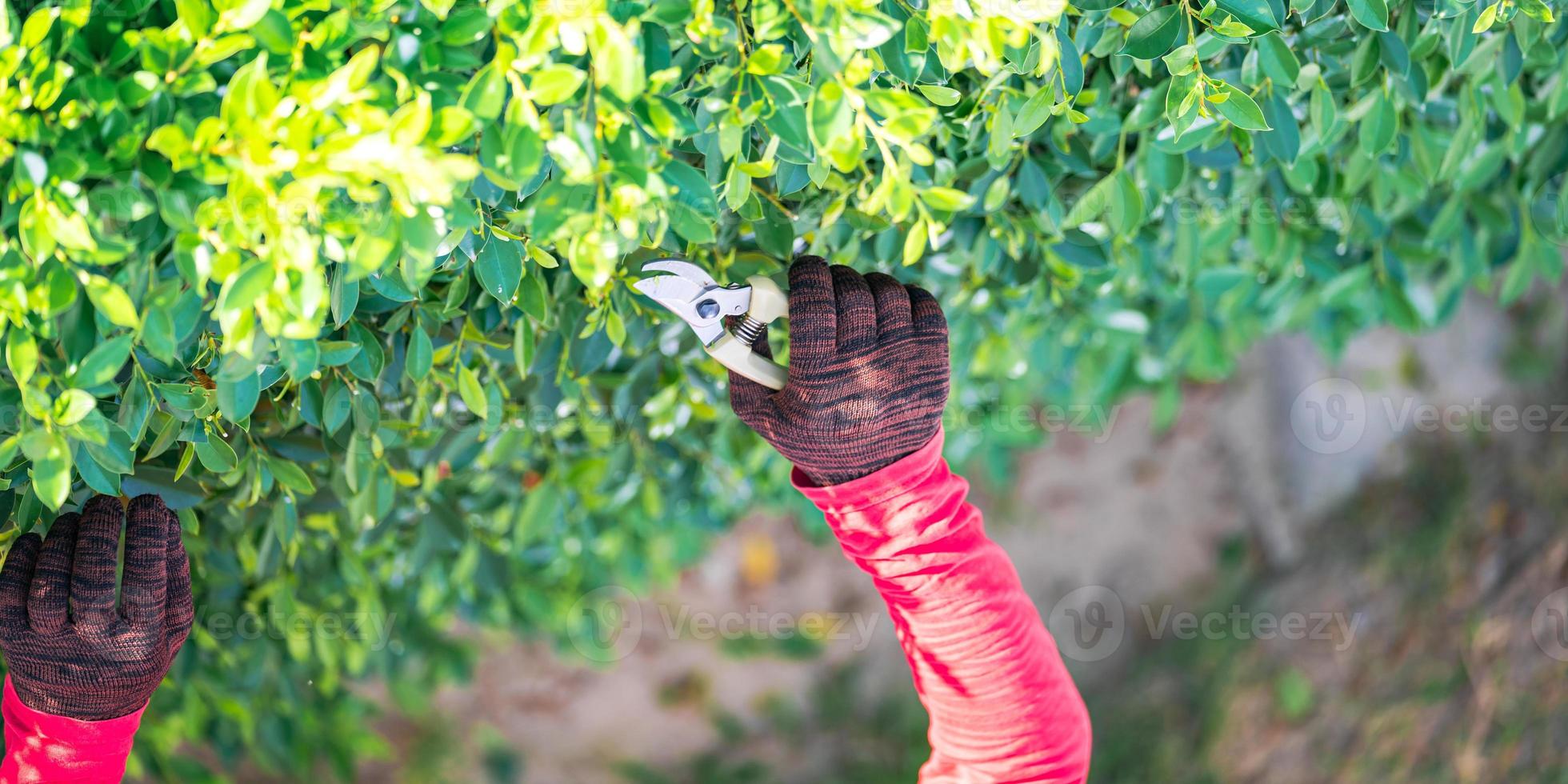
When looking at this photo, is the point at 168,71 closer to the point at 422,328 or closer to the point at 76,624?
the point at 422,328

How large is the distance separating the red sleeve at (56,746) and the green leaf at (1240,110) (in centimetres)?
106

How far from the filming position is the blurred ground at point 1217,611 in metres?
2.24

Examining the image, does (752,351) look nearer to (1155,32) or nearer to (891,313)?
(891,313)

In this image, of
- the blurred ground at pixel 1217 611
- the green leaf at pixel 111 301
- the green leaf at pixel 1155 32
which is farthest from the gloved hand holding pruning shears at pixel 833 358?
the blurred ground at pixel 1217 611

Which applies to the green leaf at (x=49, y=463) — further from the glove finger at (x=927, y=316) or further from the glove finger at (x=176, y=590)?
the glove finger at (x=927, y=316)

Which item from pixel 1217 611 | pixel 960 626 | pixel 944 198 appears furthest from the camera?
pixel 1217 611

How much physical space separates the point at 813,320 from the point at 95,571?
0.62 m

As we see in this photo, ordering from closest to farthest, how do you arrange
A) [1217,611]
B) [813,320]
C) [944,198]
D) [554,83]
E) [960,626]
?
[554,83] < [944,198] < [813,320] < [960,626] < [1217,611]

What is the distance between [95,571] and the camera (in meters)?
0.94

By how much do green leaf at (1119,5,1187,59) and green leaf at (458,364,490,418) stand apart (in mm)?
608

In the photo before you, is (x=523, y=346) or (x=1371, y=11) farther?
(x=523, y=346)

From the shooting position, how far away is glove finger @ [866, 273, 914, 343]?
967mm

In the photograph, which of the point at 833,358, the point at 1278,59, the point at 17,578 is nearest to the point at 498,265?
the point at 833,358

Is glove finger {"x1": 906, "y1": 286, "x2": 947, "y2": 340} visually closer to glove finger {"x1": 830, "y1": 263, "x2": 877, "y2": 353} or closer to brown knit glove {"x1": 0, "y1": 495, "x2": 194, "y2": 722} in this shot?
glove finger {"x1": 830, "y1": 263, "x2": 877, "y2": 353}
